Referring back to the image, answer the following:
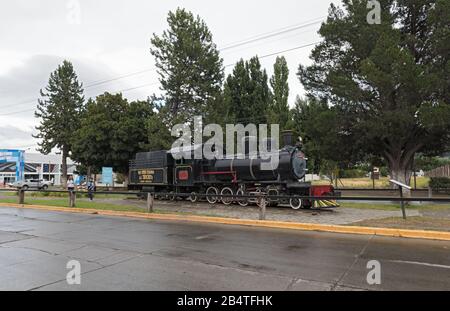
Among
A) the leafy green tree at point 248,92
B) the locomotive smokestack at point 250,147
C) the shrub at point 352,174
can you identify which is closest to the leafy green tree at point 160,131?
the leafy green tree at point 248,92

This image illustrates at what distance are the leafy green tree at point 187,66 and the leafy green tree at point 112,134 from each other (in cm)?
426

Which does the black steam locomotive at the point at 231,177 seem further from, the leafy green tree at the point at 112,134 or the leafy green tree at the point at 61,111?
the leafy green tree at the point at 61,111

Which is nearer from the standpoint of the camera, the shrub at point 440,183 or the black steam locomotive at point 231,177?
the black steam locomotive at point 231,177

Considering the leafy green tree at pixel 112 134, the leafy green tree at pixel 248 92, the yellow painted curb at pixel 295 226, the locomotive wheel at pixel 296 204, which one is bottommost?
the yellow painted curb at pixel 295 226

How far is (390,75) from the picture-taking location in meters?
17.9

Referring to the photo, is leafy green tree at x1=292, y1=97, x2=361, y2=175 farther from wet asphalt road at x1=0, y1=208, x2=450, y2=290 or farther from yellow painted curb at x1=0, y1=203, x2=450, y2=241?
wet asphalt road at x1=0, y1=208, x2=450, y2=290

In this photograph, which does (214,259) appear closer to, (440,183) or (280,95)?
(440,183)

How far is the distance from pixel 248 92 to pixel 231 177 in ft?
81.8

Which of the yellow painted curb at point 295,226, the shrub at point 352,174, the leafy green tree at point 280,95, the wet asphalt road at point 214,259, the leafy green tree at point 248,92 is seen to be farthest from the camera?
the shrub at point 352,174

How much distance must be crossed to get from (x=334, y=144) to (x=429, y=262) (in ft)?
54.7

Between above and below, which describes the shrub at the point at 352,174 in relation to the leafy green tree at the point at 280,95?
below

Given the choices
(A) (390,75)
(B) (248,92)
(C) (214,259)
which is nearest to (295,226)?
(C) (214,259)

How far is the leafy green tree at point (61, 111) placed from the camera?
55062 millimetres

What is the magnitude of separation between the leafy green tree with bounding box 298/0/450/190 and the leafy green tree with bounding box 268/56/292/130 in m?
11.1
